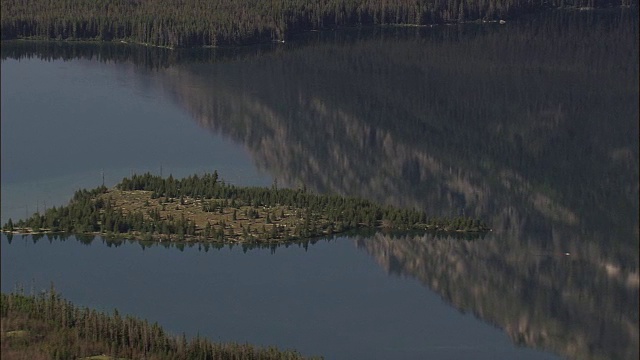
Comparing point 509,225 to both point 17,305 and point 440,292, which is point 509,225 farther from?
point 17,305

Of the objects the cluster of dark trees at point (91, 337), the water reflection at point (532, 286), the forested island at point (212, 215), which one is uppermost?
the cluster of dark trees at point (91, 337)

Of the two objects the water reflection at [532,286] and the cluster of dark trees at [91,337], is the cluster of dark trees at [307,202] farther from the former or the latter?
the cluster of dark trees at [91,337]

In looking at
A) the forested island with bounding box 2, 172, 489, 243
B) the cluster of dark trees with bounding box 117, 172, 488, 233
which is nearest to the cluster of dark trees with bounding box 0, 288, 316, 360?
the forested island with bounding box 2, 172, 489, 243

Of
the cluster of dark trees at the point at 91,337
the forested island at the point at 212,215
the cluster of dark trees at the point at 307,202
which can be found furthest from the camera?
the cluster of dark trees at the point at 307,202

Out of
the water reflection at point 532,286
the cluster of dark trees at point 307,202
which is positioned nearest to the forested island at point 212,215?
the cluster of dark trees at point 307,202

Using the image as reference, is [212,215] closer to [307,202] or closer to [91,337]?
[307,202]

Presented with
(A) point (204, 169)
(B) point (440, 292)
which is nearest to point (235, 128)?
(A) point (204, 169)

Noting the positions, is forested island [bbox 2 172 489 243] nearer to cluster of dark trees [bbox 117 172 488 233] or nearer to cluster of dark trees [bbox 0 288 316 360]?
cluster of dark trees [bbox 117 172 488 233]
